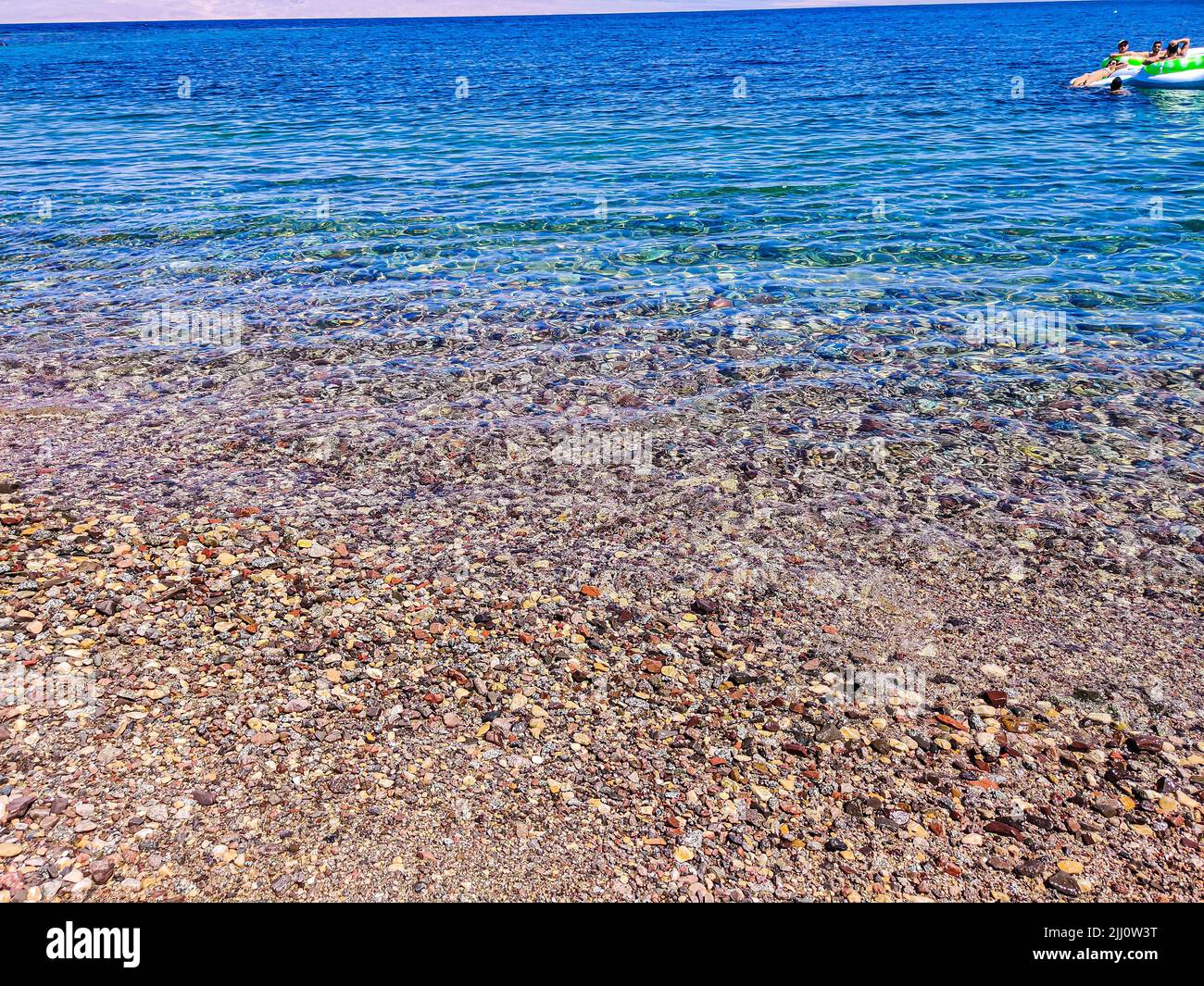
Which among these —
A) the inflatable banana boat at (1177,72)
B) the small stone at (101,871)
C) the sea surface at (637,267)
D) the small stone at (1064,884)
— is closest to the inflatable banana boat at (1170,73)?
the inflatable banana boat at (1177,72)

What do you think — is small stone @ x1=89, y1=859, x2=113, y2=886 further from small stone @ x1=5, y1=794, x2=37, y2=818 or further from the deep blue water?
the deep blue water

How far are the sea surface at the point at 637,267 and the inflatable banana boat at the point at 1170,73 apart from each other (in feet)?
3.06

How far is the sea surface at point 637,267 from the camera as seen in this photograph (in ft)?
37.2

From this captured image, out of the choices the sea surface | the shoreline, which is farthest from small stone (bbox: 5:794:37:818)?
the sea surface

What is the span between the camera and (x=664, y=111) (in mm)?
40062

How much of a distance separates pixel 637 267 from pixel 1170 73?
34812 mm

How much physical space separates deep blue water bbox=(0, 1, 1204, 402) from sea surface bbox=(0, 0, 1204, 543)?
4.6 inches

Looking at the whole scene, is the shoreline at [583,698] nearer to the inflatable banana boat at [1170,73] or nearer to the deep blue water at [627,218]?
the deep blue water at [627,218]

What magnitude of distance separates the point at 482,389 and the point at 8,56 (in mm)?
117096

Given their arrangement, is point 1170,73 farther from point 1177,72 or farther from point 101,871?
point 101,871

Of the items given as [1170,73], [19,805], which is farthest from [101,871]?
[1170,73]

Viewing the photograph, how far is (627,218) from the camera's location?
2059 centimetres
